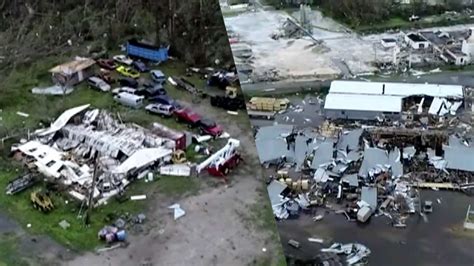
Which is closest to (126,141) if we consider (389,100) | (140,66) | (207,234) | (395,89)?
(207,234)

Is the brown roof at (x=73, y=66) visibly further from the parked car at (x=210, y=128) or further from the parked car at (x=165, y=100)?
the parked car at (x=210, y=128)

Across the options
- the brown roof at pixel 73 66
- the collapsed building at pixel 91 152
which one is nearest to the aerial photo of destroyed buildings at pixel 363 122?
the collapsed building at pixel 91 152

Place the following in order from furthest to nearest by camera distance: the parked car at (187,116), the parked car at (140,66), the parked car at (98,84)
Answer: the parked car at (140,66) → the parked car at (98,84) → the parked car at (187,116)

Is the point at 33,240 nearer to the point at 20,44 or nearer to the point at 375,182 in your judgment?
the point at 375,182

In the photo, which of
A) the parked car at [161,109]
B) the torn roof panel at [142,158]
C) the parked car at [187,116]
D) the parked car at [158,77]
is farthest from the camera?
the parked car at [158,77]

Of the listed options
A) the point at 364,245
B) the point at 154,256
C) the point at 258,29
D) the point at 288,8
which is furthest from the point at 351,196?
the point at 288,8

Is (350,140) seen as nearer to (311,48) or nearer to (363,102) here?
(363,102)

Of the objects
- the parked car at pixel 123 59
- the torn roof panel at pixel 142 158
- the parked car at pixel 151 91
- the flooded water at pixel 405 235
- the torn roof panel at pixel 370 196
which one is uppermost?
the parked car at pixel 123 59

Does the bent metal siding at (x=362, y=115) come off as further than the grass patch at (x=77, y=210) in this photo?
Yes
